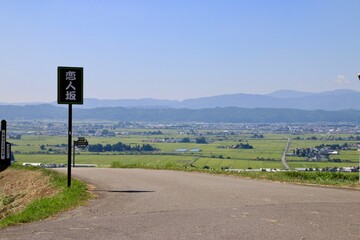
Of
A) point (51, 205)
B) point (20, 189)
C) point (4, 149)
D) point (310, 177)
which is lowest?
point (20, 189)

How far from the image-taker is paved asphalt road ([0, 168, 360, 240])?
8.12m

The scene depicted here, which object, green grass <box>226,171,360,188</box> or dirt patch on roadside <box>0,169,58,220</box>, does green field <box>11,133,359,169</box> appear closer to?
dirt patch on roadside <box>0,169,58,220</box>

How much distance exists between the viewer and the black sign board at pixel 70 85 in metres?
13.9

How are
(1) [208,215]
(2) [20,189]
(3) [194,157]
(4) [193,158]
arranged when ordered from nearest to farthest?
(1) [208,215]
(2) [20,189]
(4) [193,158]
(3) [194,157]

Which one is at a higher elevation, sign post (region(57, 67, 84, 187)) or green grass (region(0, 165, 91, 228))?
sign post (region(57, 67, 84, 187))

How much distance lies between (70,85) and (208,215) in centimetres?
616

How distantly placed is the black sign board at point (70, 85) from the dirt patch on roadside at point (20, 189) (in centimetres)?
263

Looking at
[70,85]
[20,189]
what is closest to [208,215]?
[70,85]

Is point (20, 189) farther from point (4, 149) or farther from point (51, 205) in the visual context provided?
point (51, 205)

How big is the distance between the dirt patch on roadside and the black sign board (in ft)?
8.61

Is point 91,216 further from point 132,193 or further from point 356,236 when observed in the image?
point 356,236

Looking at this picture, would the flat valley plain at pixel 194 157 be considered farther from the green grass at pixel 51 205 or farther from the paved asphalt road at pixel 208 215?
the paved asphalt road at pixel 208 215

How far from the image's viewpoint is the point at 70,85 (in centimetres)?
1394

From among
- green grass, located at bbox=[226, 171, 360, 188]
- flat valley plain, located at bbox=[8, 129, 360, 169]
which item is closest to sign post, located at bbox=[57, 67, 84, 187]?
green grass, located at bbox=[226, 171, 360, 188]
